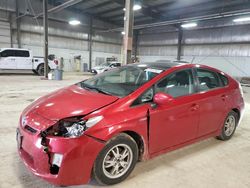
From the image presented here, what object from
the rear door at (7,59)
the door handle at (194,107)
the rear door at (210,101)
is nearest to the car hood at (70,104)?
the door handle at (194,107)

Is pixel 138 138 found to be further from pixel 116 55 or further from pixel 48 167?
pixel 116 55

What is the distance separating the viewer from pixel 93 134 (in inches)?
76.9

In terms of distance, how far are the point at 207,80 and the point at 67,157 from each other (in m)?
2.27

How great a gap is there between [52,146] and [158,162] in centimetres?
143

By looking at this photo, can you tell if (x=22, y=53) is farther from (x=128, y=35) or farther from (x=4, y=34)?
(x=128, y=35)

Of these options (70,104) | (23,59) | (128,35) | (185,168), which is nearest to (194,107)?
(185,168)

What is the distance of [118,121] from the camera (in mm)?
2100

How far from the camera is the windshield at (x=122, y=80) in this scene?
8.29 ft

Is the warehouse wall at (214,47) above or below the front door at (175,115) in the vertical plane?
above

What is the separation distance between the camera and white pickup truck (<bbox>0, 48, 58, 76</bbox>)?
13125 millimetres

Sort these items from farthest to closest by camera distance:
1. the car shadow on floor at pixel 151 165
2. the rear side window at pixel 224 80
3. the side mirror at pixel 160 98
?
1. the rear side window at pixel 224 80
2. the side mirror at pixel 160 98
3. the car shadow on floor at pixel 151 165

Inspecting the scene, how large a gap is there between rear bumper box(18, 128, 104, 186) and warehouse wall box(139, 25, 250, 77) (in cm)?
1689

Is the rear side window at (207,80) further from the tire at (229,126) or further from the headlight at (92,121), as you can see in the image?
the headlight at (92,121)

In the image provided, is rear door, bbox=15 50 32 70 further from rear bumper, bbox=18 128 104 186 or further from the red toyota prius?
rear bumper, bbox=18 128 104 186
